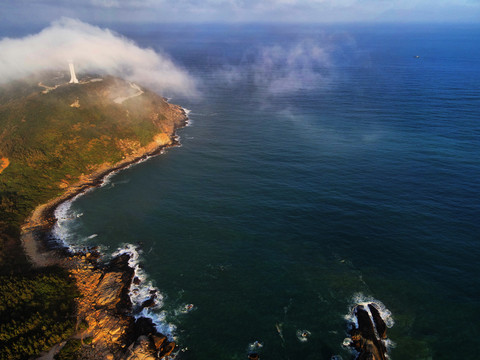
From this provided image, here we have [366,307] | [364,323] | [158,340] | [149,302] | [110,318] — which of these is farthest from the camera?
[149,302]

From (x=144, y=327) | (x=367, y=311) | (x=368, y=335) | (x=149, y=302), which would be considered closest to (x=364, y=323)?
(x=368, y=335)

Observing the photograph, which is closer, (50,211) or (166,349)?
(166,349)

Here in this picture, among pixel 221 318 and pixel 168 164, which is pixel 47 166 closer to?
pixel 168 164

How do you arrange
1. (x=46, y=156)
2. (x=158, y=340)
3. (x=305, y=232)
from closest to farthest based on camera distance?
(x=158, y=340) → (x=305, y=232) → (x=46, y=156)

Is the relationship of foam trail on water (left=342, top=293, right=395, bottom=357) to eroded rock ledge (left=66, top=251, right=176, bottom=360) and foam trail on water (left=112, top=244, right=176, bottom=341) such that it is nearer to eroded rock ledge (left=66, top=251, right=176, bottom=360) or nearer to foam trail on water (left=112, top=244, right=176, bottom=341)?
eroded rock ledge (left=66, top=251, right=176, bottom=360)

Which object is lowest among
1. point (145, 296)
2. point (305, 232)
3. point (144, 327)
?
point (144, 327)

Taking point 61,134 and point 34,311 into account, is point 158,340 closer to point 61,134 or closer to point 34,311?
point 34,311

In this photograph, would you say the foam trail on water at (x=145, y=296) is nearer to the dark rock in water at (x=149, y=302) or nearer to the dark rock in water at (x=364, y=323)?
the dark rock in water at (x=149, y=302)

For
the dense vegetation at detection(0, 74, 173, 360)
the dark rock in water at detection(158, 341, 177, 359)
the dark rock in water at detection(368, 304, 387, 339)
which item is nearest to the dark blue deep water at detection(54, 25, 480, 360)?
the dark rock in water at detection(158, 341, 177, 359)

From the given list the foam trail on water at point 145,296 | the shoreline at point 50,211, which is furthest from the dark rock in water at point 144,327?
the shoreline at point 50,211
